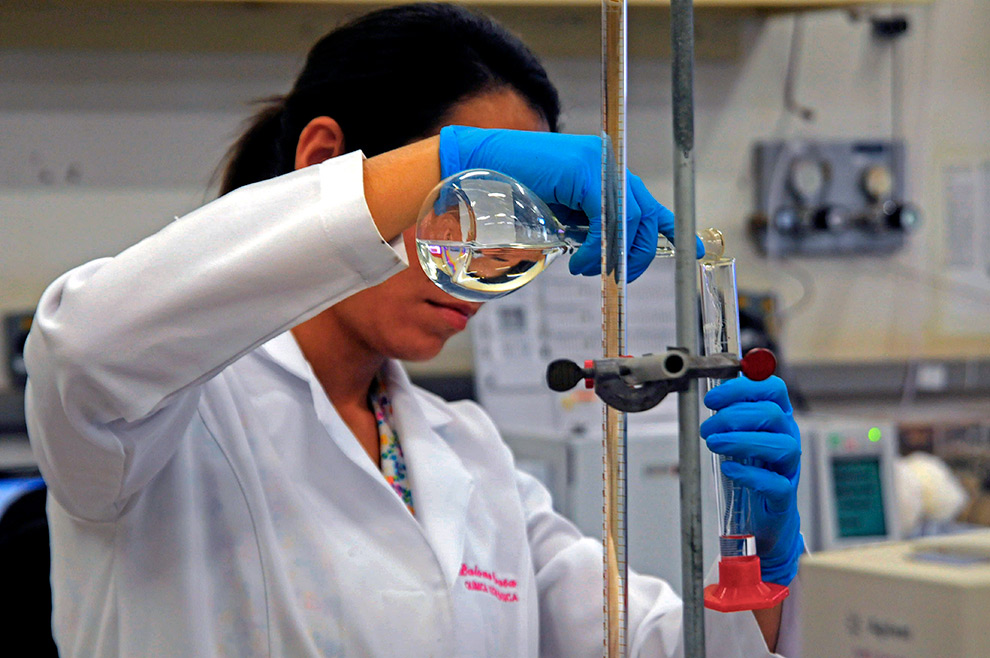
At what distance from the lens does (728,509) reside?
0.64m

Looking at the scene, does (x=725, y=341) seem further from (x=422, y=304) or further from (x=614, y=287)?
(x=422, y=304)

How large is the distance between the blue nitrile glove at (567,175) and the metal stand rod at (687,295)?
0.16m

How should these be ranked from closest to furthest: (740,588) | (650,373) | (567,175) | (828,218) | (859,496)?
(650,373)
(740,588)
(567,175)
(859,496)
(828,218)

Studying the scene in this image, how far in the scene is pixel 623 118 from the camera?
560mm

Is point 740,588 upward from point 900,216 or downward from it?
downward

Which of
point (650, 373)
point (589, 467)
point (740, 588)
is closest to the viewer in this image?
point (650, 373)

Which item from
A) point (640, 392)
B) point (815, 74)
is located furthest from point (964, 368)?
point (640, 392)

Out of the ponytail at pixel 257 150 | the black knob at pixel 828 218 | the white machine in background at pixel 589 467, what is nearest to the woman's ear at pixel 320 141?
the ponytail at pixel 257 150

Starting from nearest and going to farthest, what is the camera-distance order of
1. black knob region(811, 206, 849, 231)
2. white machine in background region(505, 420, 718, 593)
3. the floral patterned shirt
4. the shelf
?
the floral patterned shirt < white machine in background region(505, 420, 718, 593) < the shelf < black knob region(811, 206, 849, 231)

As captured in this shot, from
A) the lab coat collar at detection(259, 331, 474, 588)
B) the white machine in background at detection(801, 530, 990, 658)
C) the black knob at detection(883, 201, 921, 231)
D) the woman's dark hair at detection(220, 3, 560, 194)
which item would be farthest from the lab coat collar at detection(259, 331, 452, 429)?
the black knob at detection(883, 201, 921, 231)

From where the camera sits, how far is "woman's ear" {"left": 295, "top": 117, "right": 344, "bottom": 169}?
3.23ft

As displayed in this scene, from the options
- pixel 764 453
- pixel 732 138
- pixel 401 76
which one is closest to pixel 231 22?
pixel 732 138

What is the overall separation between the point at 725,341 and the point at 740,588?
0.16 metres

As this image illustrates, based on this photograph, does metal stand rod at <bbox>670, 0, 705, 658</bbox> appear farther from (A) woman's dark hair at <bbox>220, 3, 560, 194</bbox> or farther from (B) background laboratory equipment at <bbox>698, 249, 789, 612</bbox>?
(A) woman's dark hair at <bbox>220, 3, 560, 194</bbox>
